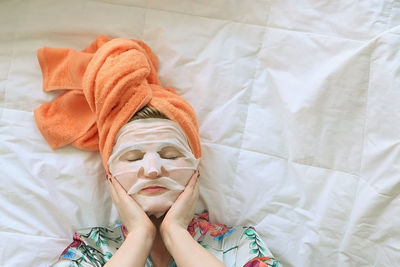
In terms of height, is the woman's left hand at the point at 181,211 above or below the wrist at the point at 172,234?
above

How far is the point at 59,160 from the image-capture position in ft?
4.22

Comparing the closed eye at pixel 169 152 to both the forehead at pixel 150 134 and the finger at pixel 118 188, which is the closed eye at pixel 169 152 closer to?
the forehead at pixel 150 134

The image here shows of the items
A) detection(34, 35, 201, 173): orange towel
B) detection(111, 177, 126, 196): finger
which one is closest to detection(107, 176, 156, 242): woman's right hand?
detection(111, 177, 126, 196): finger

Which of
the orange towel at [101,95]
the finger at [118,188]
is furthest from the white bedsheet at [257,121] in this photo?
the finger at [118,188]

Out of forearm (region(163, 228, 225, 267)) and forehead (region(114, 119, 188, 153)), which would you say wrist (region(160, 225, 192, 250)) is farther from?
forehead (region(114, 119, 188, 153))

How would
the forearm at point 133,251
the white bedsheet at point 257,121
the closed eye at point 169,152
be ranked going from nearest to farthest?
1. the forearm at point 133,251
2. the closed eye at point 169,152
3. the white bedsheet at point 257,121

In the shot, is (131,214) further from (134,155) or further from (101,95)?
(101,95)

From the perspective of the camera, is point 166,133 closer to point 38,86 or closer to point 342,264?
point 38,86

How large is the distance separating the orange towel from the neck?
21 centimetres

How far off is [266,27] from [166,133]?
51 cm

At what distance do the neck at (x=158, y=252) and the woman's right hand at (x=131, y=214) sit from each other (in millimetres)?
63

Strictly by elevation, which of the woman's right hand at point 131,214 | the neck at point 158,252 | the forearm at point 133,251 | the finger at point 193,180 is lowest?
the neck at point 158,252

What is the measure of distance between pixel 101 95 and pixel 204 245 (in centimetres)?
50

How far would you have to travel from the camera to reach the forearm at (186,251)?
39.7 inches
